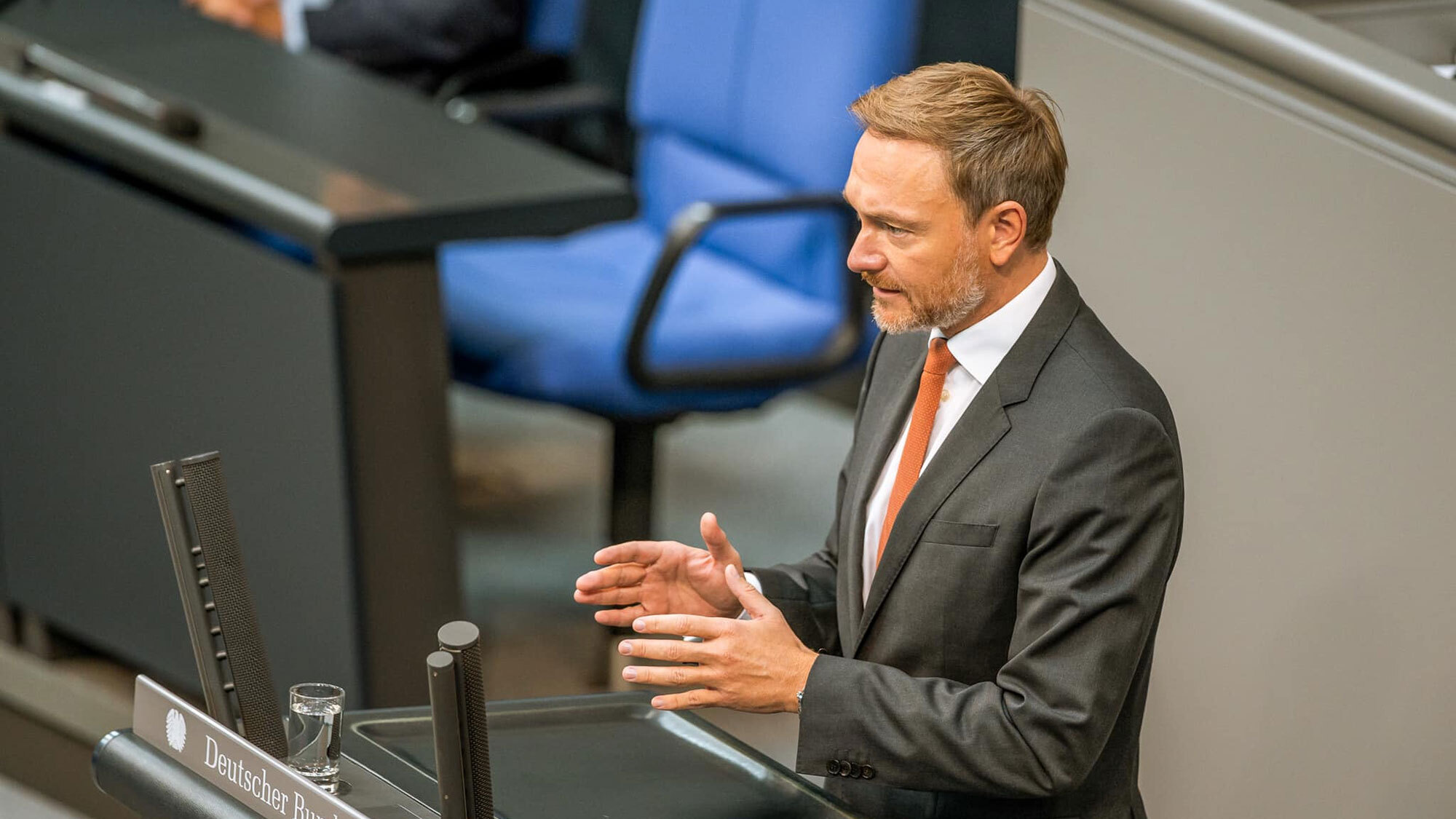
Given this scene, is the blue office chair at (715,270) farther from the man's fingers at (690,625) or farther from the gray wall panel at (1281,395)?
the man's fingers at (690,625)

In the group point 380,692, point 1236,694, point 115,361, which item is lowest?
point 380,692

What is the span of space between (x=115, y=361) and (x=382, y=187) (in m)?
0.55

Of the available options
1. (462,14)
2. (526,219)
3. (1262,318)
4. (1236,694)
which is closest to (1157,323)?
(1262,318)

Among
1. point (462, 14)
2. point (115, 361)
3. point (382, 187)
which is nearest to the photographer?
point (382, 187)

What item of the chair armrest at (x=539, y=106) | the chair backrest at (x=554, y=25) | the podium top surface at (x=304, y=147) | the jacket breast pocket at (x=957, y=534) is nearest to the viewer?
the jacket breast pocket at (x=957, y=534)

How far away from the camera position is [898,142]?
43.3 inches

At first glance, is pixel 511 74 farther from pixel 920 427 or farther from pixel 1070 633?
pixel 1070 633

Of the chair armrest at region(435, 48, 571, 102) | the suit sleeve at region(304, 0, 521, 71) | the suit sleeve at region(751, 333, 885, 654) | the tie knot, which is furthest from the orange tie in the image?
the suit sleeve at region(304, 0, 521, 71)

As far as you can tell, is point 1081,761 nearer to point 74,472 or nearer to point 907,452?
point 907,452

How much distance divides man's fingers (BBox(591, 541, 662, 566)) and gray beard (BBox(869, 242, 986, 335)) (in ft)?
0.76

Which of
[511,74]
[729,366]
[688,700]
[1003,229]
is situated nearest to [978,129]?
[1003,229]

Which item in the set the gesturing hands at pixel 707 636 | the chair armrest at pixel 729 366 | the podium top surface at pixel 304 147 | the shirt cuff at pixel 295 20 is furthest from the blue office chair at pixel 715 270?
the gesturing hands at pixel 707 636

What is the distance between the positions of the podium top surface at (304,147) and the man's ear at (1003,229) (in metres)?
1.28

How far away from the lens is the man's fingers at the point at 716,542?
121 cm
